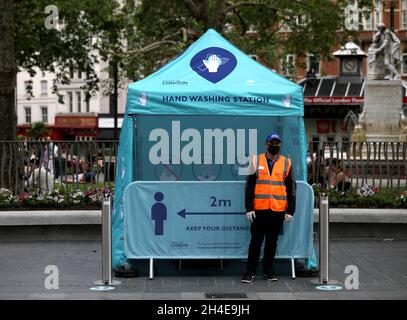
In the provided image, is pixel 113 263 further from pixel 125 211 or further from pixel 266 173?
pixel 266 173

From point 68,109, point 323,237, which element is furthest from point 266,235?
point 68,109

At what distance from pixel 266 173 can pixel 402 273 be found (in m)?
2.30

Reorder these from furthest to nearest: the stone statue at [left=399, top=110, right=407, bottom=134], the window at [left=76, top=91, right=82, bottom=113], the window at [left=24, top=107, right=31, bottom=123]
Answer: the window at [left=24, top=107, right=31, bottom=123]
the window at [left=76, top=91, right=82, bottom=113]
the stone statue at [left=399, top=110, right=407, bottom=134]

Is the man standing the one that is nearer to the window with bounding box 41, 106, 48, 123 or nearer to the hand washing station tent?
the hand washing station tent

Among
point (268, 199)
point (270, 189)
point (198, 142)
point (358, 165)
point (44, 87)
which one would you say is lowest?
point (268, 199)

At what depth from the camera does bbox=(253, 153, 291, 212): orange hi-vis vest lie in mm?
11156

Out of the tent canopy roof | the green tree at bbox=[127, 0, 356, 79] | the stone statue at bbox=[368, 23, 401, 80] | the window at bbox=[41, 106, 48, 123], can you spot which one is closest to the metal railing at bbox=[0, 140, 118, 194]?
the tent canopy roof

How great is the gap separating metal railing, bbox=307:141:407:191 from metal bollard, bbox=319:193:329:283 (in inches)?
183

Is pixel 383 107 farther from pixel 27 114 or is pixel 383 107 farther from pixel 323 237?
pixel 27 114

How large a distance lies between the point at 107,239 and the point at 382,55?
2073cm

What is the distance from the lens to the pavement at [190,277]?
1044 centimetres

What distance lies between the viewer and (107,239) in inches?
430
